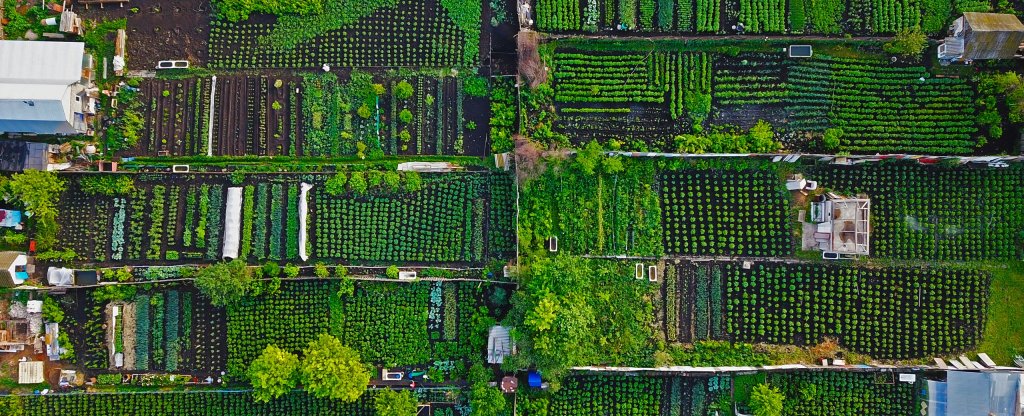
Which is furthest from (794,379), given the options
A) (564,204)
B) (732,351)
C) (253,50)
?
(253,50)

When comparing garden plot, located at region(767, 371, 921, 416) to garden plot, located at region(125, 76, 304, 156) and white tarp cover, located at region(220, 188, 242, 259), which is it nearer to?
white tarp cover, located at region(220, 188, 242, 259)

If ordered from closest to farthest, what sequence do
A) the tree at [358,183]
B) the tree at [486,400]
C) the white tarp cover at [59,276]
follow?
the tree at [486,400]
the white tarp cover at [59,276]
the tree at [358,183]

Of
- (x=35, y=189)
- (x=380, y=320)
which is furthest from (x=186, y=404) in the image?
(x=35, y=189)

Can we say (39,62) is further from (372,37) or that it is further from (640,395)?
(640,395)

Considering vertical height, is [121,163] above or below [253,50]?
below

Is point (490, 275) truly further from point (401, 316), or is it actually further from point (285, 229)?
point (285, 229)

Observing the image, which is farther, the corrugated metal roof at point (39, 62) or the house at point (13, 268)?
the corrugated metal roof at point (39, 62)

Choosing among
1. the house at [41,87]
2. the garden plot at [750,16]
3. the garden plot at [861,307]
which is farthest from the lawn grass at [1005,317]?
the house at [41,87]

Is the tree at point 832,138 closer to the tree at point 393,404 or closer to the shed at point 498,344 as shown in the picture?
the shed at point 498,344
